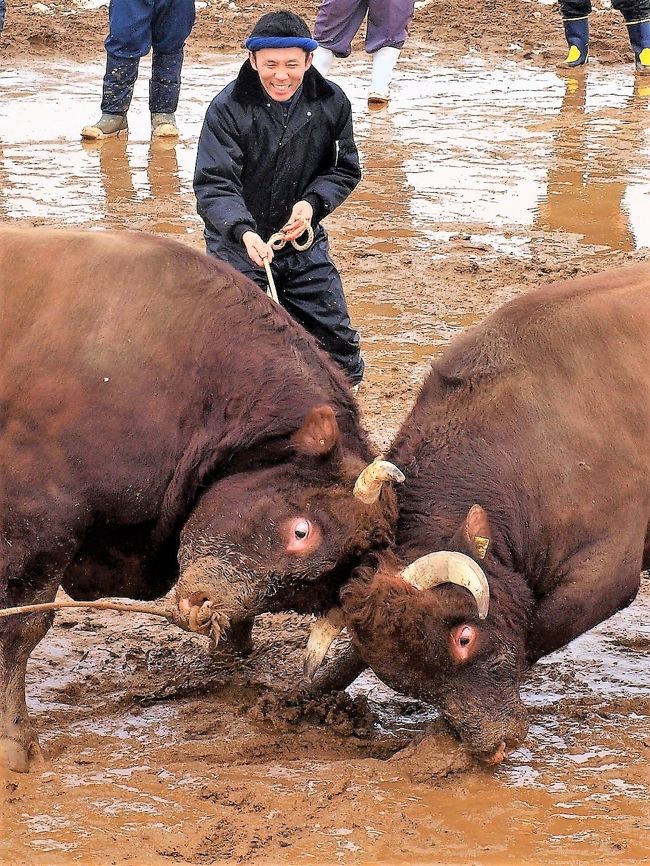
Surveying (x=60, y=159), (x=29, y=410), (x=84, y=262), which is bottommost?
(x=60, y=159)

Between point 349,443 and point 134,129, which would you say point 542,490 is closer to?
point 349,443

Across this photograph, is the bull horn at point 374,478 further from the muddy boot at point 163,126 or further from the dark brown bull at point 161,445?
the muddy boot at point 163,126

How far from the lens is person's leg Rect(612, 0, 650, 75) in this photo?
15727mm

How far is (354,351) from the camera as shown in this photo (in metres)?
7.08

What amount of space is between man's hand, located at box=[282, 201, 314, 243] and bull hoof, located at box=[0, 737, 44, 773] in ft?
8.92

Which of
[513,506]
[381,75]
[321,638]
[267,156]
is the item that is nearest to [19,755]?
[321,638]

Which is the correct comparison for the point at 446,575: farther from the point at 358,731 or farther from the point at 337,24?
the point at 337,24

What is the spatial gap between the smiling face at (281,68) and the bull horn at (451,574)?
8.62 feet

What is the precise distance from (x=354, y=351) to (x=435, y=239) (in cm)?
388

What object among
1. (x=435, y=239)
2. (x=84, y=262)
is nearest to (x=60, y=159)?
(x=435, y=239)

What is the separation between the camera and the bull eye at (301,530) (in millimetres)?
4660

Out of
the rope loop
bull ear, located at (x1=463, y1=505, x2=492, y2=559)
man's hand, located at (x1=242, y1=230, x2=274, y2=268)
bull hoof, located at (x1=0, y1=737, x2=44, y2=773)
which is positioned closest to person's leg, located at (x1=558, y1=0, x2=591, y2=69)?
the rope loop

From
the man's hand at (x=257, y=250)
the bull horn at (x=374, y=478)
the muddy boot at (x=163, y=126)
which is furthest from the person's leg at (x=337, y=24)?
the bull horn at (x=374, y=478)

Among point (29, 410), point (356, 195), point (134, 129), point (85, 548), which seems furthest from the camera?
point (134, 129)
